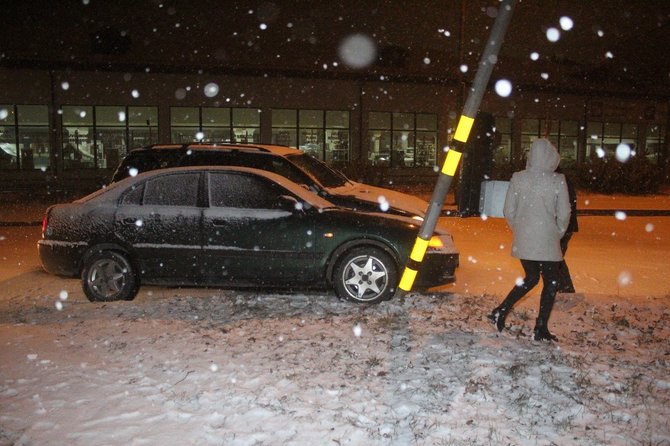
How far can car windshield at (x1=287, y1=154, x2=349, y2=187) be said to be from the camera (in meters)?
9.70

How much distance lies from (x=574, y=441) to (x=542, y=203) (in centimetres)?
232

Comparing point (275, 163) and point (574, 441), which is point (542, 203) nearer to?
point (574, 441)

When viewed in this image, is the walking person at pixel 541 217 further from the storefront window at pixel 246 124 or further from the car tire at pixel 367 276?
the storefront window at pixel 246 124

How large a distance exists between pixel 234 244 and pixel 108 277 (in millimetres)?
1471

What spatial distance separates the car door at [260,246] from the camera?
7.25 m

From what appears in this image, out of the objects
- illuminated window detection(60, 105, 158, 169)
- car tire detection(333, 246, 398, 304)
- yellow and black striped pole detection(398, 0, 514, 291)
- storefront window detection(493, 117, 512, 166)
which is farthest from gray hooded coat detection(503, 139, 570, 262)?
storefront window detection(493, 117, 512, 166)

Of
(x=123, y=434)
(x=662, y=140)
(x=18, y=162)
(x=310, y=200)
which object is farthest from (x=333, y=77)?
(x=123, y=434)

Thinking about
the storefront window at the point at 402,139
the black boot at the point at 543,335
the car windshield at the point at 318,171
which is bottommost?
the black boot at the point at 543,335

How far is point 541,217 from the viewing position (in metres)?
5.68

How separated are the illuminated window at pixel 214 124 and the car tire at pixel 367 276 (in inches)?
855

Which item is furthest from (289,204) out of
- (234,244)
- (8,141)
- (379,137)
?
(8,141)

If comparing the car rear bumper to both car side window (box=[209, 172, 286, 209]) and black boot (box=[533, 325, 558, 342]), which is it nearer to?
car side window (box=[209, 172, 286, 209])

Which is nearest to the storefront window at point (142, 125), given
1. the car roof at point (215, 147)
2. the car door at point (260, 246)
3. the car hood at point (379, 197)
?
the car roof at point (215, 147)

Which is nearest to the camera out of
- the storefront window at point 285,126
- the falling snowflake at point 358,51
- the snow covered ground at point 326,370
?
the snow covered ground at point 326,370
